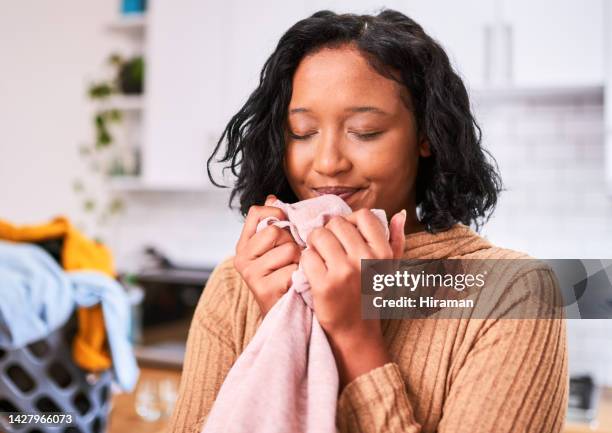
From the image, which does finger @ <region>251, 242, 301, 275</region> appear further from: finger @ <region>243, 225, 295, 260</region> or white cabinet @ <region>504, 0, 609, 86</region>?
white cabinet @ <region>504, 0, 609, 86</region>

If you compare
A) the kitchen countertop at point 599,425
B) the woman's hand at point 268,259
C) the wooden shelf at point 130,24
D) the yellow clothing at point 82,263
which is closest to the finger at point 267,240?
the woman's hand at point 268,259

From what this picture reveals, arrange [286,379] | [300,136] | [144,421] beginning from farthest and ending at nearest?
[144,421]
[300,136]
[286,379]

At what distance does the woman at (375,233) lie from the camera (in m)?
0.46

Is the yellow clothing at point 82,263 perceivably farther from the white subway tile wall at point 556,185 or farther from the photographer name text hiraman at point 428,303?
the white subway tile wall at point 556,185

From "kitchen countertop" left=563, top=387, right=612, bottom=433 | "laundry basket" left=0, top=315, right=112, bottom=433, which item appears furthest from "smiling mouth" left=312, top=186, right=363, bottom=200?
"kitchen countertop" left=563, top=387, right=612, bottom=433

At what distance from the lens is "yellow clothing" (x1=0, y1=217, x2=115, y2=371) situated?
124 centimetres

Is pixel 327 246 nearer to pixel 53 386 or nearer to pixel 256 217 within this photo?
pixel 256 217

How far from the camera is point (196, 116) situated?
2189 millimetres

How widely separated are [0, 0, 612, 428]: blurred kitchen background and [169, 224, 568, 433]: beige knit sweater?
3.60ft

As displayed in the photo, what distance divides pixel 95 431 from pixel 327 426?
3.13ft

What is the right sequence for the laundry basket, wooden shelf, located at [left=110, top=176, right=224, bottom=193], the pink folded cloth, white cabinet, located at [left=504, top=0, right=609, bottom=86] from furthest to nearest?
wooden shelf, located at [left=110, top=176, right=224, bottom=193]
white cabinet, located at [left=504, top=0, right=609, bottom=86]
the laundry basket
the pink folded cloth

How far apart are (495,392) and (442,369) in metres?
0.06

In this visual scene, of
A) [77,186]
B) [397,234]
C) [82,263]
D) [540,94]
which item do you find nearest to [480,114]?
[540,94]

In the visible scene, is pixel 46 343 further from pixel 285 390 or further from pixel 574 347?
pixel 574 347
